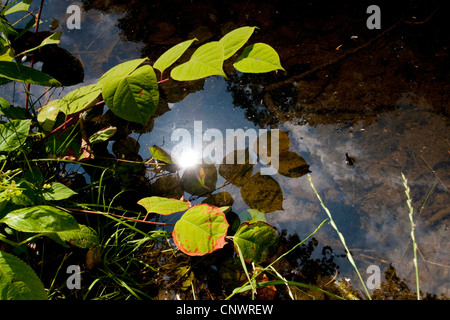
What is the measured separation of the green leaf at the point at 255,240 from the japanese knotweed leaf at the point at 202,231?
10cm

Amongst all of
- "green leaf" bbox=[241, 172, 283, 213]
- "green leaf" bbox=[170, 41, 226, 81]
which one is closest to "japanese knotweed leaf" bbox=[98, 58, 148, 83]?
"green leaf" bbox=[170, 41, 226, 81]

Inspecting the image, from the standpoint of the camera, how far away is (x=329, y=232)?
1.19 m

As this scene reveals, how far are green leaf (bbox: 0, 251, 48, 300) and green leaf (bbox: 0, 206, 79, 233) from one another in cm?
9

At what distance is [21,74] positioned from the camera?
1046 millimetres

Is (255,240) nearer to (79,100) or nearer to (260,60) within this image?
(260,60)

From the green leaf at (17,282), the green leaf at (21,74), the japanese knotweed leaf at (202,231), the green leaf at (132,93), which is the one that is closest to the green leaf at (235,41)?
the green leaf at (132,93)

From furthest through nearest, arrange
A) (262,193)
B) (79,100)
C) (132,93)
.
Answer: (262,193)
(79,100)
(132,93)

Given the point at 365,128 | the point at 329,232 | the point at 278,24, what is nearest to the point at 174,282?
the point at 329,232

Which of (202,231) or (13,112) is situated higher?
(13,112)

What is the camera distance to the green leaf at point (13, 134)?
1010mm

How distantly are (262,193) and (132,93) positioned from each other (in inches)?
26.7

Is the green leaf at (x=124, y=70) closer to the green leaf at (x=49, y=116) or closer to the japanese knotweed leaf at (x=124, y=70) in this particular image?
the japanese knotweed leaf at (x=124, y=70)

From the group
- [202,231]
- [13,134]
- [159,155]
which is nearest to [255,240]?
[202,231]

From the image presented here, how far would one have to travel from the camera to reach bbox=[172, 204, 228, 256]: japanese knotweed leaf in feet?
3.29
